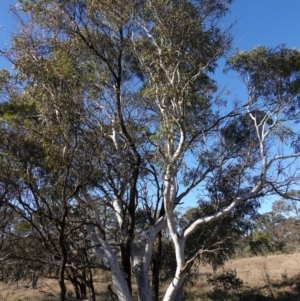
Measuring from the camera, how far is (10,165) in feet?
24.0

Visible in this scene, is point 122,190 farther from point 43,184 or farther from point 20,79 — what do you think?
point 20,79

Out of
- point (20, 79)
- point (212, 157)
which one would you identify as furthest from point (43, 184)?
point (212, 157)

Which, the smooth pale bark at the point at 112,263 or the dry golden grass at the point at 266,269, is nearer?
the smooth pale bark at the point at 112,263

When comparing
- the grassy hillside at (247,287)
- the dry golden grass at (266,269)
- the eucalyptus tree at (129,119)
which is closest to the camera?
the eucalyptus tree at (129,119)

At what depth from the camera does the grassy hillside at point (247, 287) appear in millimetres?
14539

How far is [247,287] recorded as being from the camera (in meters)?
15.7

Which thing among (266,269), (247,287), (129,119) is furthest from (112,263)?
(266,269)

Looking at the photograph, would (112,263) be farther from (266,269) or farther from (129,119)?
(266,269)

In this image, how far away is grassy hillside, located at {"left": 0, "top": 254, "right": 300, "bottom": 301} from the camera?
47.7 ft

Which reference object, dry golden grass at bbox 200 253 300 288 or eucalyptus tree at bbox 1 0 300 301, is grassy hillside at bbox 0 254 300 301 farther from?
eucalyptus tree at bbox 1 0 300 301

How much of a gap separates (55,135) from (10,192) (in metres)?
1.96

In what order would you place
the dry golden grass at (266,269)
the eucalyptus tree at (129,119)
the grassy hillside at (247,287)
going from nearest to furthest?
the eucalyptus tree at (129,119) < the grassy hillside at (247,287) < the dry golden grass at (266,269)

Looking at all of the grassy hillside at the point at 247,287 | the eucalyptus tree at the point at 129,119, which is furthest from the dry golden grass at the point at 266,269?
the eucalyptus tree at the point at 129,119

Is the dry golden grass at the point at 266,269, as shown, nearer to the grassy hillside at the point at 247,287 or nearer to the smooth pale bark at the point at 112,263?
the grassy hillside at the point at 247,287
